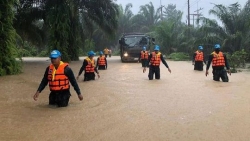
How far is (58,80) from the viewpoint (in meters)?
7.39

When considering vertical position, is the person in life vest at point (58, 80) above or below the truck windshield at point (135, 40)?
below

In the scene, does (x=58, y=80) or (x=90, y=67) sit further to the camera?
(x=90, y=67)

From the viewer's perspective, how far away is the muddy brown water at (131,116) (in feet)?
17.8

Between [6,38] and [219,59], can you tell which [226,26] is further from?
[6,38]

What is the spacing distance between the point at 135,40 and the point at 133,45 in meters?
0.59

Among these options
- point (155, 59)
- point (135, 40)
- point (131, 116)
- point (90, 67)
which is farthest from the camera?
point (135, 40)

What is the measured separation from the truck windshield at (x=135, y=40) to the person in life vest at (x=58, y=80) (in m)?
19.4

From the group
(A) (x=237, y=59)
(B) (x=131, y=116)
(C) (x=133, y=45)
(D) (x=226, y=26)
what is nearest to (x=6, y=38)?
(B) (x=131, y=116)

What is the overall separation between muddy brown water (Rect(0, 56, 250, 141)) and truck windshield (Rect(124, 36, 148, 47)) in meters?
16.4

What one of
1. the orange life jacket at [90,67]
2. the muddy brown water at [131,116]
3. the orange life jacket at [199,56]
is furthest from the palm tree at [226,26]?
the muddy brown water at [131,116]

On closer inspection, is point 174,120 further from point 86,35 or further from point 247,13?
point 86,35

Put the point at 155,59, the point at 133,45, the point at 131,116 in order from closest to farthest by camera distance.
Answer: the point at 131,116
the point at 155,59
the point at 133,45

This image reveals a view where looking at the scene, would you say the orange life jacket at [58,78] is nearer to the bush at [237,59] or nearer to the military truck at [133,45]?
the bush at [237,59]

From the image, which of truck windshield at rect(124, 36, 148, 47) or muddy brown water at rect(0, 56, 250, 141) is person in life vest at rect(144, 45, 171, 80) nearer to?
muddy brown water at rect(0, 56, 250, 141)
